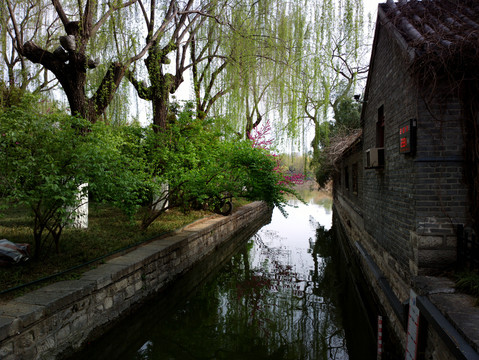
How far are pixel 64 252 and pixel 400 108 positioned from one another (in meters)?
5.89

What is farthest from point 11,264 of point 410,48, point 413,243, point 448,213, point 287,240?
point 287,240

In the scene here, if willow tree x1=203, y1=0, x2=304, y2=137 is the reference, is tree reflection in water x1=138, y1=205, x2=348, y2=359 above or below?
below

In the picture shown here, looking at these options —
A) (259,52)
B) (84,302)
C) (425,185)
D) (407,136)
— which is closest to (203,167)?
(259,52)

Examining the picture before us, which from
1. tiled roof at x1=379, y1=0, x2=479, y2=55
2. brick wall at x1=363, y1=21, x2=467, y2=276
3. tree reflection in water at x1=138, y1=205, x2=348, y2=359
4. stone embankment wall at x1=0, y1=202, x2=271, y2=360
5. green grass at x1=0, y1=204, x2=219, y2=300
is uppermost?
tiled roof at x1=379, y1=0, x2=479, y2=55

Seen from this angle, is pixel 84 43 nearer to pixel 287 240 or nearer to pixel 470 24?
pixel 470 24

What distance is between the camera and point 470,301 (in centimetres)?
279

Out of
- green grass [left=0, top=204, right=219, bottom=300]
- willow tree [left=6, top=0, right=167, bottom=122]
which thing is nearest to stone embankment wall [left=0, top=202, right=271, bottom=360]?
green grass [left=0, top=204, right=219, bottom=300]

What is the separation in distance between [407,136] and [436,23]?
1.86 meters

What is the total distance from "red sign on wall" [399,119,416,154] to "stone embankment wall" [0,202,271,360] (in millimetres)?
4373

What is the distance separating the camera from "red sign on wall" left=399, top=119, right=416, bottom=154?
12.5 feet

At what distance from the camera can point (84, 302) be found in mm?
3781

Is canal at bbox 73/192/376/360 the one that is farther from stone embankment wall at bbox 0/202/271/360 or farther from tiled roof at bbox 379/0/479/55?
tiled roof at bbox 379/0/479/55

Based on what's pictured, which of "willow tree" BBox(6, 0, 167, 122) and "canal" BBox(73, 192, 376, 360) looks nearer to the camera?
"canal" BBox(73, 192, 376, 360)

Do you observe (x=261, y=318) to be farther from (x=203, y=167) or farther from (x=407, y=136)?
(x=203, y=167)
